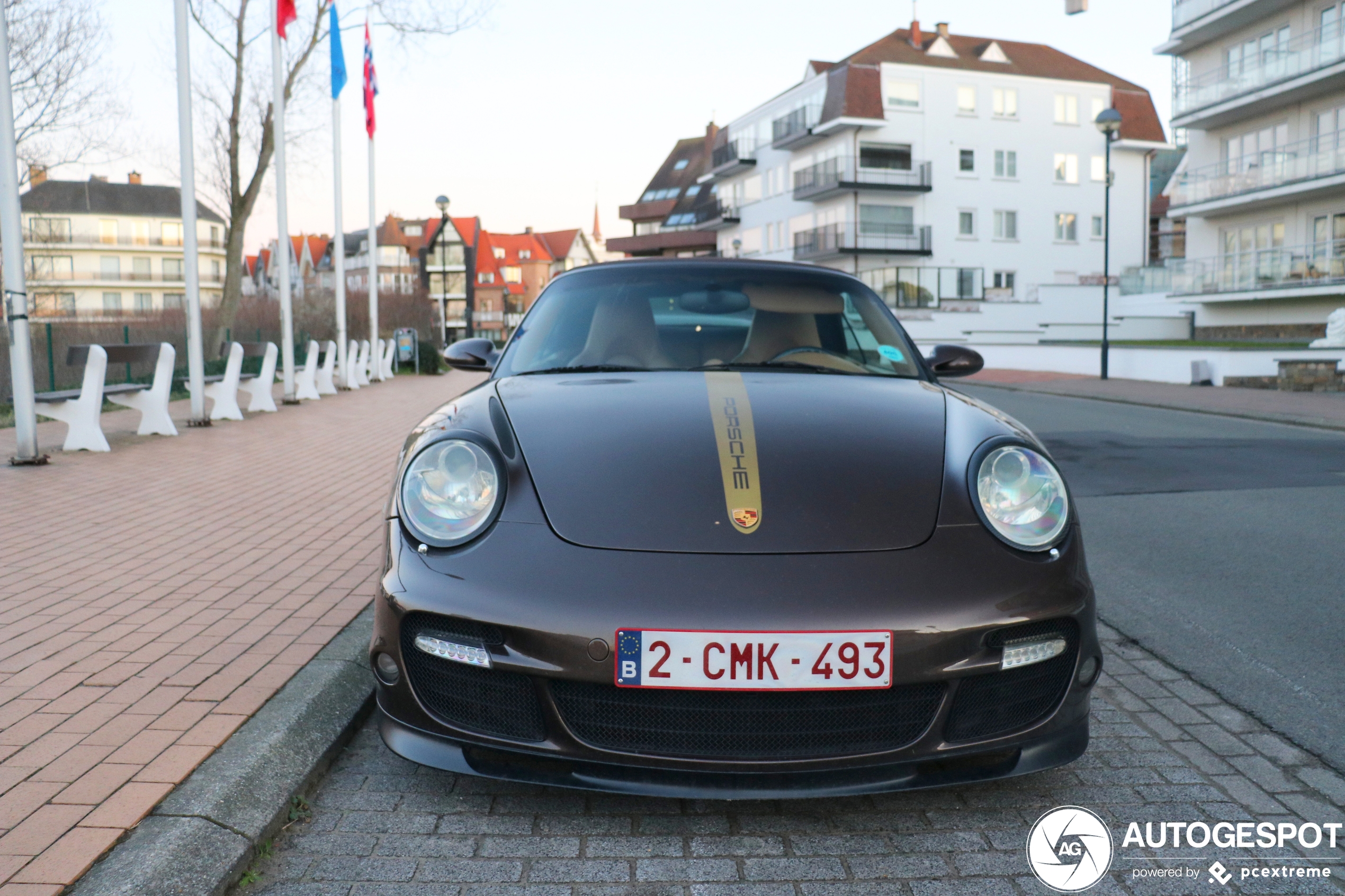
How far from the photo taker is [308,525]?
6156mm

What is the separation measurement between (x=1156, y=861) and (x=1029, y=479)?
0.92m

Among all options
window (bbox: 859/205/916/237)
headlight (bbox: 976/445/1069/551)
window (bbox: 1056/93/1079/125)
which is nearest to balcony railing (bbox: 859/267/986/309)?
window (bbox: 859/205/916/237)

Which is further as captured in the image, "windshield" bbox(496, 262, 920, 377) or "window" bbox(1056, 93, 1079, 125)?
"window" bbox(1056, 93, 1079, 125)

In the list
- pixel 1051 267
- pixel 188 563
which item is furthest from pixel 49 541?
pixel 1051 267

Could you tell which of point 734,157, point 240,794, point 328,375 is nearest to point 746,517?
point 240,794

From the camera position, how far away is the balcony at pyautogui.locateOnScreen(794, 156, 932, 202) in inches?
1930

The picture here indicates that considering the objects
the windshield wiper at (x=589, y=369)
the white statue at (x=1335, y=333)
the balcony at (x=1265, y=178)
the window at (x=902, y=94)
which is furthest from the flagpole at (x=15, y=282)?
the window at (x=902, y=94)

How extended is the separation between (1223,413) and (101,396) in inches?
524

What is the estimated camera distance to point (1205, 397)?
57.6 ft

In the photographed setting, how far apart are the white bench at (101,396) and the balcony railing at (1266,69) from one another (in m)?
30.2

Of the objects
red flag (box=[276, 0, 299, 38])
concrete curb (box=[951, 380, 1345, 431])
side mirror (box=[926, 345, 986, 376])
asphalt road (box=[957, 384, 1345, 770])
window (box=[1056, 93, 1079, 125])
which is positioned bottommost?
asphalt road (box=[957, 384, 1345, 770])

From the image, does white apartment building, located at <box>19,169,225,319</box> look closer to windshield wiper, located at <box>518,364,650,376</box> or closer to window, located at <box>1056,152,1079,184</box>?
window, located at <box>1056,152,1079,184</box>

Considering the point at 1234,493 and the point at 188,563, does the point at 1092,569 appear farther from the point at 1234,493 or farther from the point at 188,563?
the point at 188,563

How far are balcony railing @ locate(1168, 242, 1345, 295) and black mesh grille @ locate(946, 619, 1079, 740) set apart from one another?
1234 inches
